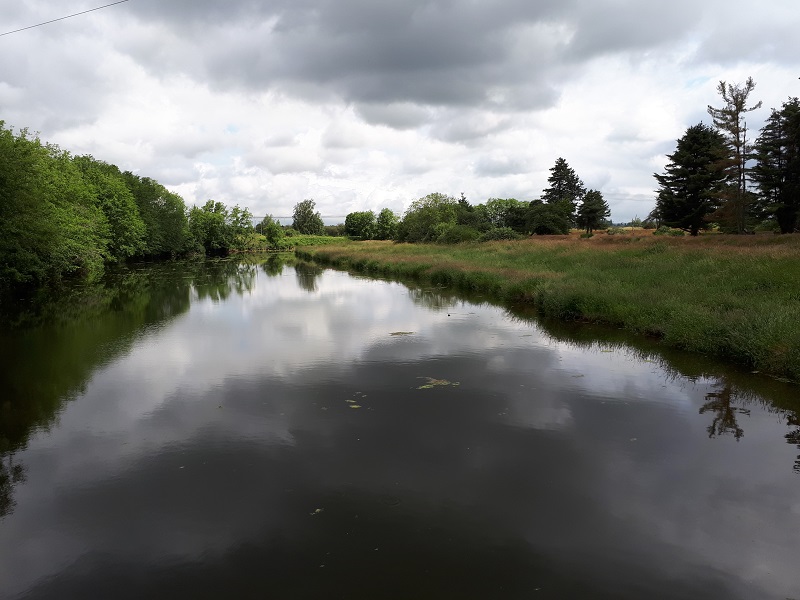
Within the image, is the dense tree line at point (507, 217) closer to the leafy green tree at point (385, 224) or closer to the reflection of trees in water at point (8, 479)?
the leafy green tree at point (385, 224)

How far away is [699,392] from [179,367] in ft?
37.6

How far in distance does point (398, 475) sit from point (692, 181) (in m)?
40.6

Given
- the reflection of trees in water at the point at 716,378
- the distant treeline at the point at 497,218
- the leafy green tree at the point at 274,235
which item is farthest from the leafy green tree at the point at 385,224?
the reflection of trees in water at the point at 716,378

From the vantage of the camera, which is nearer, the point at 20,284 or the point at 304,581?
the point at 304,581

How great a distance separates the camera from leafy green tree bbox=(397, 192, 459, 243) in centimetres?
6457

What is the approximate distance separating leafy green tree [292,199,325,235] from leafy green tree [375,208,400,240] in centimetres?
2783

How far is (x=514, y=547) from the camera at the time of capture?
4.89 m

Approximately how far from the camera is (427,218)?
6962cm

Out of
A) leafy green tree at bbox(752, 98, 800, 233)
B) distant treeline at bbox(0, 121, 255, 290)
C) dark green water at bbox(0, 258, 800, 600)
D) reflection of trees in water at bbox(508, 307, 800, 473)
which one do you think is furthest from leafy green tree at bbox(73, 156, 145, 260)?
leafy green tree at bbox(752, 98, 800, 233)

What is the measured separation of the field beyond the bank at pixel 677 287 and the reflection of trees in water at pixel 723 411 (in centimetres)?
139

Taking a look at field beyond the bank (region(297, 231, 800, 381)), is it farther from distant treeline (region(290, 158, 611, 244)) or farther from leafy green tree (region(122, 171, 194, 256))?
leafy green tree (region(122, 171, 194, 256))

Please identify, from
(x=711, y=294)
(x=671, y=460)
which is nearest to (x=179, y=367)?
(x=671, y=460)

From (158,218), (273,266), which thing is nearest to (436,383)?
(273,266)

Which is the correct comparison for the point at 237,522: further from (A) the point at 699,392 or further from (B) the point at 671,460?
(A) the point at 699,392
